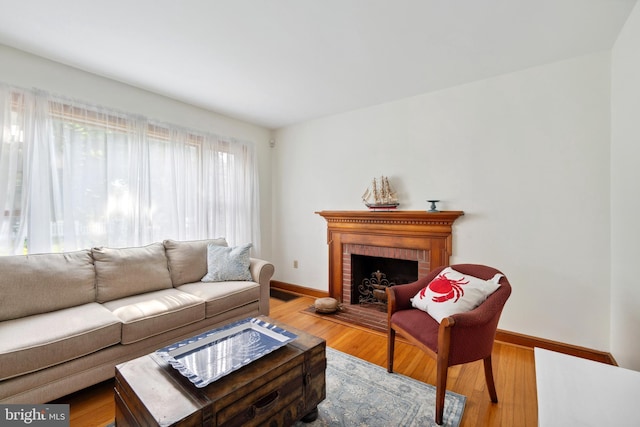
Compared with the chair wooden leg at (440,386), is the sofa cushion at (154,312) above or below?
above

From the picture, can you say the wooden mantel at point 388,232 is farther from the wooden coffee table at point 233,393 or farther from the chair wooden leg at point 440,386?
the wooden coffee table at point 233,393

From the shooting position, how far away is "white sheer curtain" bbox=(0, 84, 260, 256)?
2.11 meters

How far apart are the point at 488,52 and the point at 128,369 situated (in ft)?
10.2

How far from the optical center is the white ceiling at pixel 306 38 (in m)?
1.69

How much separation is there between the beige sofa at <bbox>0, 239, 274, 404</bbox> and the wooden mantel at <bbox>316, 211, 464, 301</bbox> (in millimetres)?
1053

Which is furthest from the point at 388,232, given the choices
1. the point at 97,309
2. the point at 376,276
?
the point at 97,309

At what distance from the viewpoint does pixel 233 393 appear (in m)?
1.15

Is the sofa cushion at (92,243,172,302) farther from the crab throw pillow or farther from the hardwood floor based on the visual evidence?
the crab throw pillow

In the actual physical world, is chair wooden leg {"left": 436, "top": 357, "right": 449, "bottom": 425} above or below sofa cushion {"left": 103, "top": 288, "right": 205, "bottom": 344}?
below

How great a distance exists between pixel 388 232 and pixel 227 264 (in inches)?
70.2

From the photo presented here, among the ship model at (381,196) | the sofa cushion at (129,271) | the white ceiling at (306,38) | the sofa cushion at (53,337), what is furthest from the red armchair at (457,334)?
the sofa cushion at (129,271)

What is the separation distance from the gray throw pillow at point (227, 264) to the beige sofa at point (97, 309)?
8 centimetres

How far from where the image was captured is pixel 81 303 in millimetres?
2098

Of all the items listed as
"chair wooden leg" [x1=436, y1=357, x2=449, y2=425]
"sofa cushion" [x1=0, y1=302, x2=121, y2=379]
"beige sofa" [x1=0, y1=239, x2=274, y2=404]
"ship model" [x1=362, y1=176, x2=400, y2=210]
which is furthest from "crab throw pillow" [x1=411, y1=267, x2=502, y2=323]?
"sofa cushion" [x1=0, y1=302, x2=121, y2=379]
